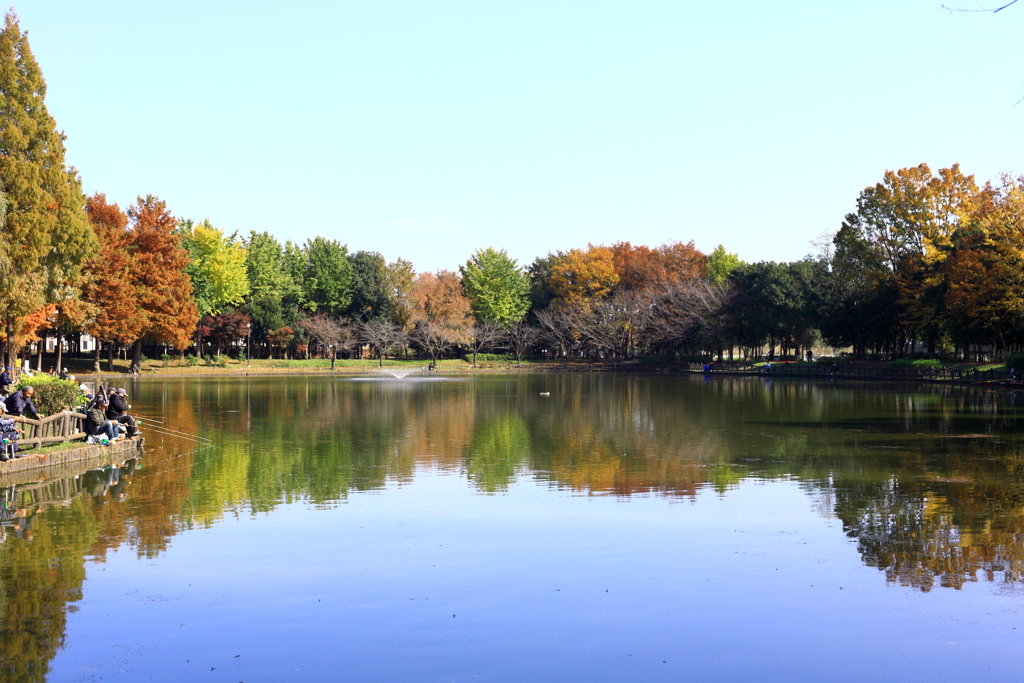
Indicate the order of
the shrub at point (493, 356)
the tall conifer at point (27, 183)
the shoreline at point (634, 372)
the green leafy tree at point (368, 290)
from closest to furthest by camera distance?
1. the tall conifer at point (27, 183)
2. the shoreline at point (634, 372)
3. the green leafy tree at point (368, 290)
4. the shrub at point (493, 356)

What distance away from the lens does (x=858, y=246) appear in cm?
6912

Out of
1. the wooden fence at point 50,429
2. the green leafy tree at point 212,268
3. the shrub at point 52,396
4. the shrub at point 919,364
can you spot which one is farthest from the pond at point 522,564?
the green leafy tree at point 212,268

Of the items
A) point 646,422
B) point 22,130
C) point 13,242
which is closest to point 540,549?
point 646,422

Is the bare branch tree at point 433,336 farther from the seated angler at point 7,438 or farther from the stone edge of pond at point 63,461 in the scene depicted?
the seated angler at point 7,438

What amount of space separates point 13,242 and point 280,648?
2734cm

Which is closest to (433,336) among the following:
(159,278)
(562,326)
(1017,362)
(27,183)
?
(562,326)

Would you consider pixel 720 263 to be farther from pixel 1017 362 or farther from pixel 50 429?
pixel 50 429

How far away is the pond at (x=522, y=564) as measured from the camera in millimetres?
7371

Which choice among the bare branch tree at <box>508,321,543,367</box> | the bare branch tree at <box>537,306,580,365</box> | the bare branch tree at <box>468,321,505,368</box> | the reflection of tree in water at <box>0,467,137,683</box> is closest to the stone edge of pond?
the reflection of tree in water at <box>0,467,137,683</box>

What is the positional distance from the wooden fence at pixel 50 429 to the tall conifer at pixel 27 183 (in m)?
10.4

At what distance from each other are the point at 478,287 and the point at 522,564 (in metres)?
89.3

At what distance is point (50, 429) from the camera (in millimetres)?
18969

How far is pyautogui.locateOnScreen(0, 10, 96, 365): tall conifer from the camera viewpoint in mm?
29703

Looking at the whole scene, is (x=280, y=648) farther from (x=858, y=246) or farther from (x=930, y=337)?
(x=858, y=246)
